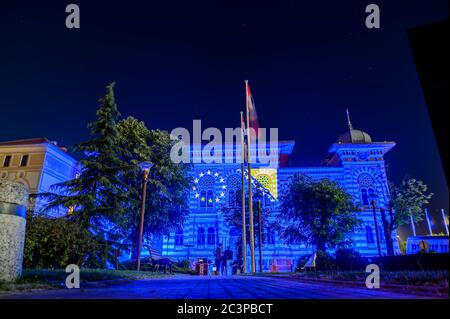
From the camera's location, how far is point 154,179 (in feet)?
68.9

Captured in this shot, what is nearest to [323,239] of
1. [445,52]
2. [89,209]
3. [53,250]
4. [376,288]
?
[89,209]

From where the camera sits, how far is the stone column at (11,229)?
5.36 m

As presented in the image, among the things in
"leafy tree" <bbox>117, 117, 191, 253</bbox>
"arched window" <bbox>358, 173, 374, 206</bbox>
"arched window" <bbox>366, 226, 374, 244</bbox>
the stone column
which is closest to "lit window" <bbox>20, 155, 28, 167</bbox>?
"leafy tree" <bbox>117, 117, 191, 253</bbox>

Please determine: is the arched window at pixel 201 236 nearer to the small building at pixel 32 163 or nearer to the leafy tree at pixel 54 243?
the small building at pixel 32 163

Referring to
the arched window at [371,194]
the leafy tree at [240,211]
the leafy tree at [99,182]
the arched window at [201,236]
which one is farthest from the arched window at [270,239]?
the leafy tree at [99,182]

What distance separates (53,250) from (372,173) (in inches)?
1302

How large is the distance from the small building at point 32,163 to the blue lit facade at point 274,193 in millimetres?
14094

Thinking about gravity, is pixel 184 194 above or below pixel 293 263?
above

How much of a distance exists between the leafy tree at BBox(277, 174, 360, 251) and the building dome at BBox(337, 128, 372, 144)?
11.8 m

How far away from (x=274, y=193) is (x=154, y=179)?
54.1 feet

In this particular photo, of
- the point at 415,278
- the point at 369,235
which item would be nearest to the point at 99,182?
the point at 415,278

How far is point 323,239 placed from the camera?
82.5 ft
